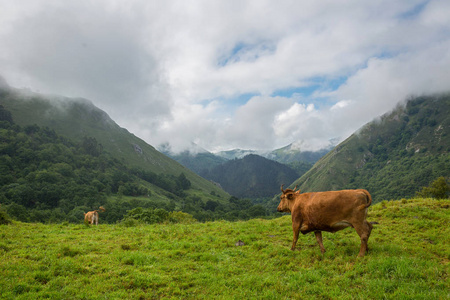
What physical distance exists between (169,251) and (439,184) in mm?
53953

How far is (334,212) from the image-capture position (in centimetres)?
991

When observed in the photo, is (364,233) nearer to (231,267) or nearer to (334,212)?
(334,212)

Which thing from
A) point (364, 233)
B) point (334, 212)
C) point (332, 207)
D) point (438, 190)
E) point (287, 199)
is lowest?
point (364, 233)

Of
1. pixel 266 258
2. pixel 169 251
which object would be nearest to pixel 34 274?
pixel 169 251

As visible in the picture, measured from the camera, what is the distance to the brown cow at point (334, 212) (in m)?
9.41

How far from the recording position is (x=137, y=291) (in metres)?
7.30

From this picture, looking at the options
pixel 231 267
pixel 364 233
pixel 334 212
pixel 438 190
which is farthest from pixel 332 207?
pixel 438 190

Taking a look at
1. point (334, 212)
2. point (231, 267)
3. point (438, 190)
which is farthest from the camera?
point (438, 190)

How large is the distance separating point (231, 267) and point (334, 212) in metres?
5.07

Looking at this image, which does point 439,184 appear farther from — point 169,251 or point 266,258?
point 169,251

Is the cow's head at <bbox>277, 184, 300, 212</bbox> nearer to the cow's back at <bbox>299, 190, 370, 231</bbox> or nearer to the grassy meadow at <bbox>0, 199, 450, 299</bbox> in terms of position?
the cow's back at <bbox>299, 190, 370, 231</bbox>

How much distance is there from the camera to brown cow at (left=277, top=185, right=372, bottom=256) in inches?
370

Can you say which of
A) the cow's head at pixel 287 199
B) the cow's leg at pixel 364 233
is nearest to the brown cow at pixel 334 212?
the cow's leg at pixel 364 233

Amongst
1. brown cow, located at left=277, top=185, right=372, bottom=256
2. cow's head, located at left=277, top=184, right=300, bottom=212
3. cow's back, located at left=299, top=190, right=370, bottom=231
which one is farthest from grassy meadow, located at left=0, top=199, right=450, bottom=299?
cow's head, located at left=277, top=184, right=300, bottom=212
